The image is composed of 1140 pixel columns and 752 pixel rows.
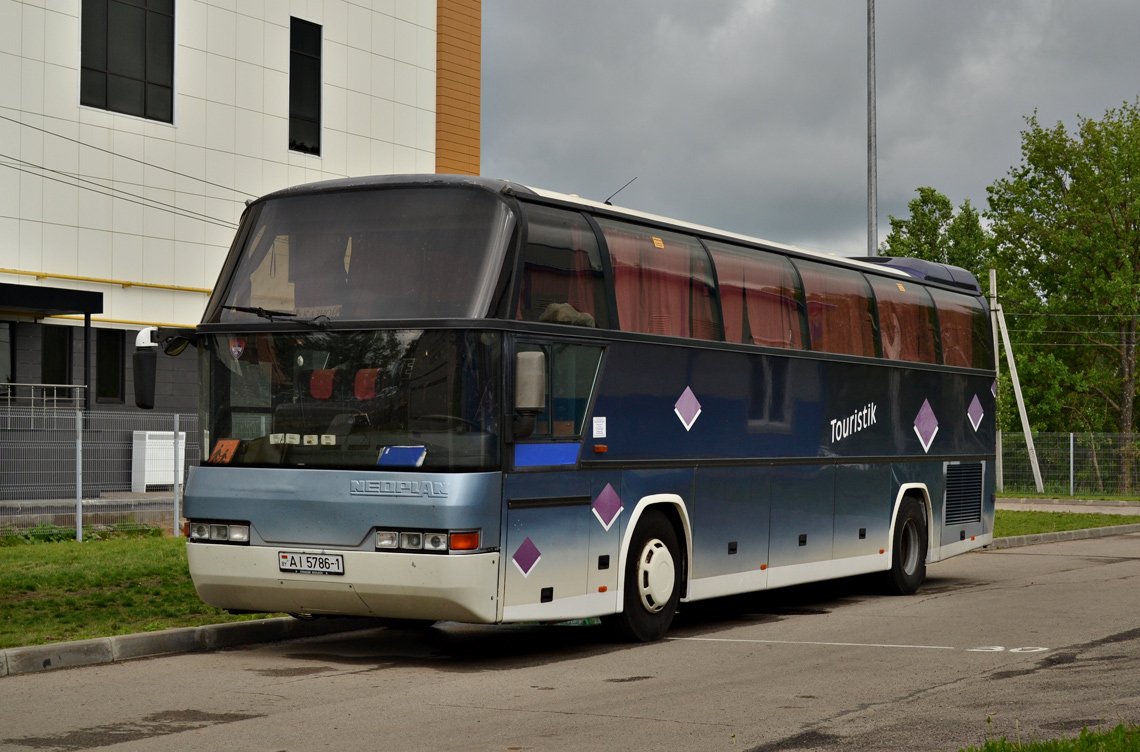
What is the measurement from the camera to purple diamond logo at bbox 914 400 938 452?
16.5m

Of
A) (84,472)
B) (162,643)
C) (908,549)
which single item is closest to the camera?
(162,643)

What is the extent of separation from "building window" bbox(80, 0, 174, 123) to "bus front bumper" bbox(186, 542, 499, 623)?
18793 mm

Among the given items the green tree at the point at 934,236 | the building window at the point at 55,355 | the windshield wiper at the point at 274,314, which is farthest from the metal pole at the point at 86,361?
the green tree at the point at 934,236

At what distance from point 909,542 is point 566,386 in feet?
23.3

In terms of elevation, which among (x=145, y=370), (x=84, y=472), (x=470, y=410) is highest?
(x=145, y=370)

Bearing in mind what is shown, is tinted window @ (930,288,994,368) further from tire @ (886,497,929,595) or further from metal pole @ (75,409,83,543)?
metal pole @ (75,409,83,543)

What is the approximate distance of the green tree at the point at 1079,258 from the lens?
51.6 meters

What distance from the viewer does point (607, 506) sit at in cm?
1095

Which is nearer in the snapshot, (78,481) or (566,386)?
(566,386)

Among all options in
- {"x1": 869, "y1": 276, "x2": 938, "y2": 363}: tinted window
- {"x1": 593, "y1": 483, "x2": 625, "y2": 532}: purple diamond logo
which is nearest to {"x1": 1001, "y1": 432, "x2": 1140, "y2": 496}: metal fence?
{"x1": 869, "y1": 276, "x2": 938, "y2": 363}: tinted window

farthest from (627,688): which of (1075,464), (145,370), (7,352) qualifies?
(1075,464)

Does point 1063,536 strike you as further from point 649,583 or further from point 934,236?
point 934,236

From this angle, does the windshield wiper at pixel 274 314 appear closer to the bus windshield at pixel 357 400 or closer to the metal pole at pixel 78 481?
the bus windshield at pixel 357 400

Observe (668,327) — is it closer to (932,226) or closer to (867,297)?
(867,297)
